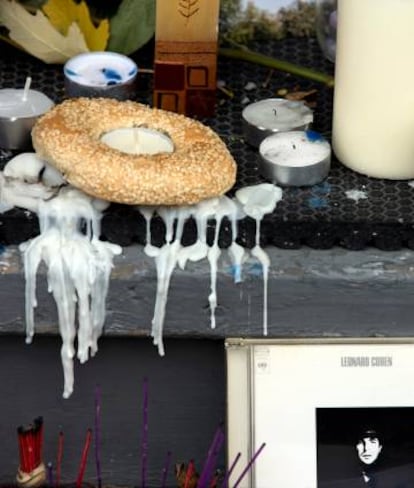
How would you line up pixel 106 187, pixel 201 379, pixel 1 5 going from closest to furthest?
1. pixel 106 187
2. pixel 201 379
3. pixel 1 5

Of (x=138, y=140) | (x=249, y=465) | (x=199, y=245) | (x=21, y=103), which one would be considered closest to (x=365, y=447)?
(x=249, y=465)

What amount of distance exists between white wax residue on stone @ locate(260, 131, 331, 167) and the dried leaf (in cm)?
27

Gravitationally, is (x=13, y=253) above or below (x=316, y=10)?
below

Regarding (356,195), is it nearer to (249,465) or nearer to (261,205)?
(261,205)

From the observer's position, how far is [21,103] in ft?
4.48

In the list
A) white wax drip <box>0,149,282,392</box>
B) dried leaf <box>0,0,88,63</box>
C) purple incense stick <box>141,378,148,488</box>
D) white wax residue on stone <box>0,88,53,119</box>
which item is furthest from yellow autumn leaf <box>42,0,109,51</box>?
purple incense stick <box>141,378,148,488</box>

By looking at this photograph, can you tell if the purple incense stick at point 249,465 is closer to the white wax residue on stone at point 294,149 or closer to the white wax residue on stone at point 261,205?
the white wax residue on stone at point 261,205

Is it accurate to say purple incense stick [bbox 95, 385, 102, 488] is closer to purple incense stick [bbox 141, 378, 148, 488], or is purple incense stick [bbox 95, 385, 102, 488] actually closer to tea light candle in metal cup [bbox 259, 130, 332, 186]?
purple incense stick [bbox 141, 378, 148, 488]

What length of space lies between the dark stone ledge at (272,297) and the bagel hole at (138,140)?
0.33 feet

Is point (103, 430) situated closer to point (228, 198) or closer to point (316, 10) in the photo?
point (228, 198)

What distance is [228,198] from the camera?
4.23 feet

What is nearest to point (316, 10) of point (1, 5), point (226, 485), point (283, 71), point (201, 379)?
point (283, 71)

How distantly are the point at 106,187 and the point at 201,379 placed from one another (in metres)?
0.27

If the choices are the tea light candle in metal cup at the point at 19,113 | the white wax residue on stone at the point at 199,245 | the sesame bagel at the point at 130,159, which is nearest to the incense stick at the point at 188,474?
the white wax residue on stone at the point at 199,245
